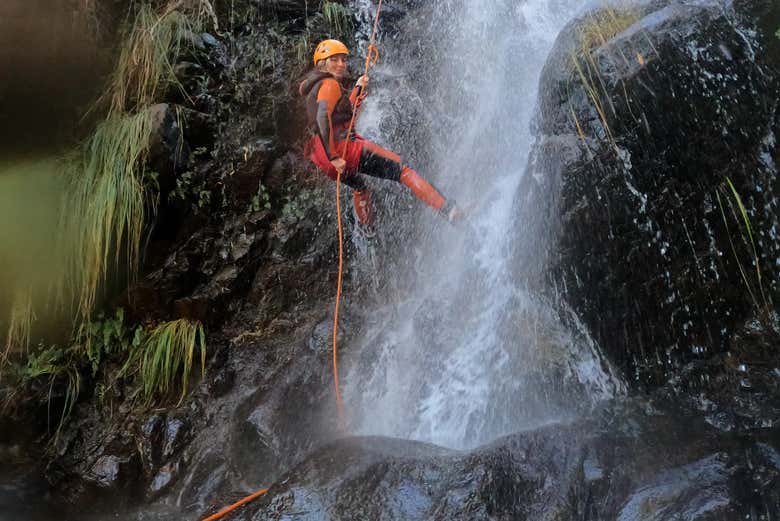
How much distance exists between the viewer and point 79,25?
4535 mm

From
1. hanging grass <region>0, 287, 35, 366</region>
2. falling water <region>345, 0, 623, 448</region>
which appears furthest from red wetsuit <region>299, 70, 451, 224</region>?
hanging grass <region>0, 287, 35, 366</region>

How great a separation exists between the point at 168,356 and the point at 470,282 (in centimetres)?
228

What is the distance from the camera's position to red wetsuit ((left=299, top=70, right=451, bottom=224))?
157 inches

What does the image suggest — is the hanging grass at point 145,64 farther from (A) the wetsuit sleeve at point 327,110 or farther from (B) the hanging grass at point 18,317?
(B) the hanging grass at point 18,317

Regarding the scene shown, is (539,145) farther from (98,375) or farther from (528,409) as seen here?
(98,375)

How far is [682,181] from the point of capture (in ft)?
10.4

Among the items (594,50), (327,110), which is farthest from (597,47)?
(327,110)

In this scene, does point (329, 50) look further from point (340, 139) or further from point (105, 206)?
point (105, 206)

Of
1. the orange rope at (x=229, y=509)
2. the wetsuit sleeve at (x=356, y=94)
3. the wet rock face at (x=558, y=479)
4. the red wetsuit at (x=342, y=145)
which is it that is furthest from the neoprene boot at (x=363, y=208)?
the orange rope at (x=229, y=509)

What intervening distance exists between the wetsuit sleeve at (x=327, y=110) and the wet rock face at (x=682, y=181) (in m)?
1.68

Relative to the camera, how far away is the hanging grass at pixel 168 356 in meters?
4.18

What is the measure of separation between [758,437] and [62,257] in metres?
4.48

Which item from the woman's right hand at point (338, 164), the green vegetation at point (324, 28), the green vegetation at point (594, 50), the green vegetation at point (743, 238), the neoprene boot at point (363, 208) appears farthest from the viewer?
the green vegetation at point (324, 28)

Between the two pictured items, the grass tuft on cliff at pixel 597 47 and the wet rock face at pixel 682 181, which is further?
the grass tuft on cliff at pixel 597 47
